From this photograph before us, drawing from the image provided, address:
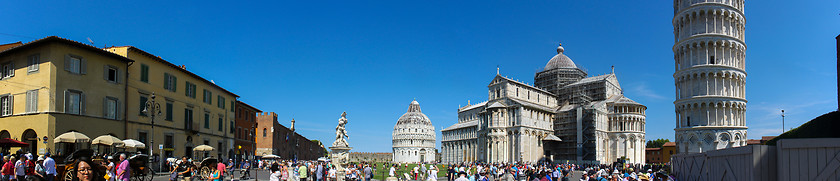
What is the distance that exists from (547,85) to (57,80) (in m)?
70.0

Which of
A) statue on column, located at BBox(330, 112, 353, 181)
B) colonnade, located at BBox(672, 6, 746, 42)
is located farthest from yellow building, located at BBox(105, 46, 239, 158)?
colonnade, located at BBox(672, 6, 746, 42)

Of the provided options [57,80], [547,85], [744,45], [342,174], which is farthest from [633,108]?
[57,80]

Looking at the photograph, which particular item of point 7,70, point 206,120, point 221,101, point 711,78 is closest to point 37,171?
point 7,70

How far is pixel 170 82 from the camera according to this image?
118 ft

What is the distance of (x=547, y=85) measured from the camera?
86.4 meters

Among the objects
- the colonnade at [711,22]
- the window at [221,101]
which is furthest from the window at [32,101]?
the colonnade at [711,22]

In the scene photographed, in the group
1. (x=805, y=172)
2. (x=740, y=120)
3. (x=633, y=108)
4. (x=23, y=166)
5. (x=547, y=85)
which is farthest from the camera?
(x=547, y=85)

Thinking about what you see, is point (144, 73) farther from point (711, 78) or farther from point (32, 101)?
point (711, 78)

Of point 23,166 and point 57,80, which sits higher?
point 57,80

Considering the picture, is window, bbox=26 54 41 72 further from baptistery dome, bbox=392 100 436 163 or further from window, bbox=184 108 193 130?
baptistery dome, bbox=392 100 436 163

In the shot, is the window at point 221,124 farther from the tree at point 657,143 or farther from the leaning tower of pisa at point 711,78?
the tree at point 657,143

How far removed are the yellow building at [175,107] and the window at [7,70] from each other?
15.8ft

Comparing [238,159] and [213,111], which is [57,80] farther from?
[238,159]

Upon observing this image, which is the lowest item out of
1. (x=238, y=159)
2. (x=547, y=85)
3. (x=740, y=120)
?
(x=238, y=159)
